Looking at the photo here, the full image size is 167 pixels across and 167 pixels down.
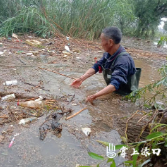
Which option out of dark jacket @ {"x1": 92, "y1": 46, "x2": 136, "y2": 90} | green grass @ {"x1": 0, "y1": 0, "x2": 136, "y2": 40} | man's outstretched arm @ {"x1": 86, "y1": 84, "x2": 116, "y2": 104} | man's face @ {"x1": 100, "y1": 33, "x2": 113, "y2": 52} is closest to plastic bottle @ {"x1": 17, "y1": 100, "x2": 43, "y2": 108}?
man's outstretched arm @ {"x1": 86, "y1": 84, "x2": 116, "y2": 104}

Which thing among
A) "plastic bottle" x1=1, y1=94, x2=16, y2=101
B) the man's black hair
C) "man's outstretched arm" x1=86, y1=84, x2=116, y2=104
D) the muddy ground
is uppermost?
the man's black hair

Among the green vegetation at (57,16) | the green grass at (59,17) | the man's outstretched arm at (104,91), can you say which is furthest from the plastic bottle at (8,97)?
the green grass at (59,17)

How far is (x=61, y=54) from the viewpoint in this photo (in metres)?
4.85

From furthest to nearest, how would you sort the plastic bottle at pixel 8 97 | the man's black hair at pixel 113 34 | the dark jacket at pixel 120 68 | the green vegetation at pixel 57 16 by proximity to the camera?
the green vegetation at pixel 57 16 → the man's black hair at pixel 113 34 → the dark jacket at pixel 120 68 → the plastic bottle at pixel 8 97

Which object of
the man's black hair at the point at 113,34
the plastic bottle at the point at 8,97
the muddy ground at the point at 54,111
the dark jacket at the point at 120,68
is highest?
the man's black hair at the point at 113,34

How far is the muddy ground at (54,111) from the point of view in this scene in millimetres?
1429

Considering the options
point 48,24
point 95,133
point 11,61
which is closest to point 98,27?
point 48,24

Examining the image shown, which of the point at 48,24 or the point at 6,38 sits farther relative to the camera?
the point at 48,24

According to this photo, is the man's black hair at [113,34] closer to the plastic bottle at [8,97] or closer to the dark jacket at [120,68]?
the dark jacket at [120,68]

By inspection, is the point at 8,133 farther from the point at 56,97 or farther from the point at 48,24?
the point at 48,24

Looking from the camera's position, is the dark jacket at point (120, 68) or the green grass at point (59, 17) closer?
the dark jacket at point (120, 68)

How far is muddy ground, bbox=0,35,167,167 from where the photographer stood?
1429 mm

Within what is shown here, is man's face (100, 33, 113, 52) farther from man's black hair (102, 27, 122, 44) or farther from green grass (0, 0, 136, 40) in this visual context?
green grass (0, 0, 136, 40)

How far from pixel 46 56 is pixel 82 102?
8.20ft
